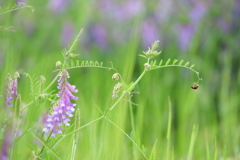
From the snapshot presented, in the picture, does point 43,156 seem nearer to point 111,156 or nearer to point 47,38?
→ point 111,156

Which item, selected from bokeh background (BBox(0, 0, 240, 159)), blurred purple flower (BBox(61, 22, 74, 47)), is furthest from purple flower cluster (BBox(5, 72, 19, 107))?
blurred purple flower (BBox(61, 22, 74, 47))

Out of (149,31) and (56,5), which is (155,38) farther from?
(56,5)

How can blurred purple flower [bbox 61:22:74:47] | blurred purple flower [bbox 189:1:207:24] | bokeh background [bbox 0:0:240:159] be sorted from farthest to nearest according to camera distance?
blurred purple flower [bbox 61:22:74:47] → blurred purple flower [bbox 189:1:207:24] → bokeh background [bbox 0:0:240:159]

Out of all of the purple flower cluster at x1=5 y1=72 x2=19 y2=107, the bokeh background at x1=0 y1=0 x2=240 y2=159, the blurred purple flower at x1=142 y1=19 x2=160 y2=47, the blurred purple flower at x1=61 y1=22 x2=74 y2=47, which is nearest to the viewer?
the purple flower cluster at x1=5 y1=72 x2=19 y2=107

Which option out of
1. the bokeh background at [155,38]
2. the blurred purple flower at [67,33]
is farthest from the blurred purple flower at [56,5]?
the blurred purple flower at [67,33]

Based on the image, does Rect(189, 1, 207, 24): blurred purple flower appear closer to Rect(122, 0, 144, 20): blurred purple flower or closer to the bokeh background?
the bokeh background

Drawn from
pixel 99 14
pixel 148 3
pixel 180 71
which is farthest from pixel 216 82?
pixel 99 14

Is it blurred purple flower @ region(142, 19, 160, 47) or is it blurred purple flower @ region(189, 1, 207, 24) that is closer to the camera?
blurred purple flower @ region(189, 1, 207, 24)

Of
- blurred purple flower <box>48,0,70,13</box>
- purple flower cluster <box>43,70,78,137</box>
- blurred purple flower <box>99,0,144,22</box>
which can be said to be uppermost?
blurred purple flower <box>48,0,70,13</box>

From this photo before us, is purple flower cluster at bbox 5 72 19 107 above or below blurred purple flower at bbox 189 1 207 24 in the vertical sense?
below
